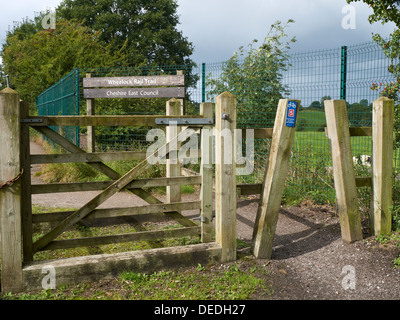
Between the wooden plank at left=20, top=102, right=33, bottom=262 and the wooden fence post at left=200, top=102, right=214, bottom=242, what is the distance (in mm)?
1700

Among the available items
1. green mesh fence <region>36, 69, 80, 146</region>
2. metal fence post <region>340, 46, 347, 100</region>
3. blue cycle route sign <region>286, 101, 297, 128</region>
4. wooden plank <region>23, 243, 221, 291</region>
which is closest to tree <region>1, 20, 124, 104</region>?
green mesh fence <region>36, 69, 80, 146</region>

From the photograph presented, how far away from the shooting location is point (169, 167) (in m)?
6.13

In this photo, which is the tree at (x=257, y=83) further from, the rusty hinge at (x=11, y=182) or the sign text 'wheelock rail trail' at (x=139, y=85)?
the rusty hinge at (x=11, y=182)

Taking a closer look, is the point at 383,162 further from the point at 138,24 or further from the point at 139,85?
the point at 138,24

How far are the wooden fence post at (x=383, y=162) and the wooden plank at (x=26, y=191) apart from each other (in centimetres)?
382

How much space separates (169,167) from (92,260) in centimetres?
246

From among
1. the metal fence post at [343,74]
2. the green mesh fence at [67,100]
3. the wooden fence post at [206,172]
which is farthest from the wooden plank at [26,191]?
the green mesh fence at [67,100]

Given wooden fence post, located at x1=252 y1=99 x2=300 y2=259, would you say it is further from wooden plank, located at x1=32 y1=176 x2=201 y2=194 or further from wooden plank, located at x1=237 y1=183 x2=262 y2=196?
wooden plank, located at x1=32 y1=176 x2=201 y2=194

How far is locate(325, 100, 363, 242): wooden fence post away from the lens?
4727 millimetres

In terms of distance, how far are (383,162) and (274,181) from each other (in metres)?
1.46

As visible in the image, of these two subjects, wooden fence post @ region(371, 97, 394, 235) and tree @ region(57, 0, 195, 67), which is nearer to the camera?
wooden fence post @ region(371, 97, 394, 235)
